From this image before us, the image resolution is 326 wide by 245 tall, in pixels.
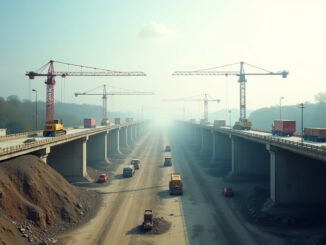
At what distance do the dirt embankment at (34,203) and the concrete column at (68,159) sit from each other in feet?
61.5

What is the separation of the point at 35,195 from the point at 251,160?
5080 centimetres

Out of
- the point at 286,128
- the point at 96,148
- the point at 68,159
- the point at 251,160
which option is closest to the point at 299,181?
the point at 286,128

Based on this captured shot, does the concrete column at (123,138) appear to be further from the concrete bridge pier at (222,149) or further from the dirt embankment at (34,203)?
the dirt embankment at (34,203)

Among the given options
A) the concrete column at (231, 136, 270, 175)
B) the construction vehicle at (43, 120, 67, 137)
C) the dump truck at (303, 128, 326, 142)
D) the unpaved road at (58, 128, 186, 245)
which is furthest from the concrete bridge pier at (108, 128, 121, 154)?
the dump truck at (303, 128, 326, 142)

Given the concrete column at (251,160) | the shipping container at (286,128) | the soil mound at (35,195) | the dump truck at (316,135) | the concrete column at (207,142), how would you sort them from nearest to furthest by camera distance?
the soil mound at (35,195), the dump truck at (316,135), the shipping container at (286,128), the concrete column at (251,160), the concrete column at (207,142)

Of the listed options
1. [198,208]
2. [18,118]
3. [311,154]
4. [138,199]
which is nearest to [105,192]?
[138,199]

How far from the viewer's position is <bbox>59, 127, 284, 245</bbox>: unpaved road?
42.3 meters

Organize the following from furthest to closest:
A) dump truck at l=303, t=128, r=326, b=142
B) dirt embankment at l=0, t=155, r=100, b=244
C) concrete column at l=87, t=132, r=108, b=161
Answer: concrete column at l=87, t=132, r=108, b=161 < dump truck at l=303, t=128, r=326, b=142 < dirt embankment at l=0, t=155, r=100, b=244

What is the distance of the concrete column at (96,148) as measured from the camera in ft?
340

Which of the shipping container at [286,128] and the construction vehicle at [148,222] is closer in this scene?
the construction vehicle at [148,222]

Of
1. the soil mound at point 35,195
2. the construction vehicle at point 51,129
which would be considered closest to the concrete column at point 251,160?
the soil mound at point 35,195

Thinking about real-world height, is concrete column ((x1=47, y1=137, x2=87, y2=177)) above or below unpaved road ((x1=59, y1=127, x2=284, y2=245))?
above

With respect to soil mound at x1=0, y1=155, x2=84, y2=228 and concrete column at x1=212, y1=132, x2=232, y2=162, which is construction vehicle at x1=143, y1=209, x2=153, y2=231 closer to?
soil mound at x1=0, y1=155, x2=84, y2=228

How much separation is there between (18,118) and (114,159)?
196ft
